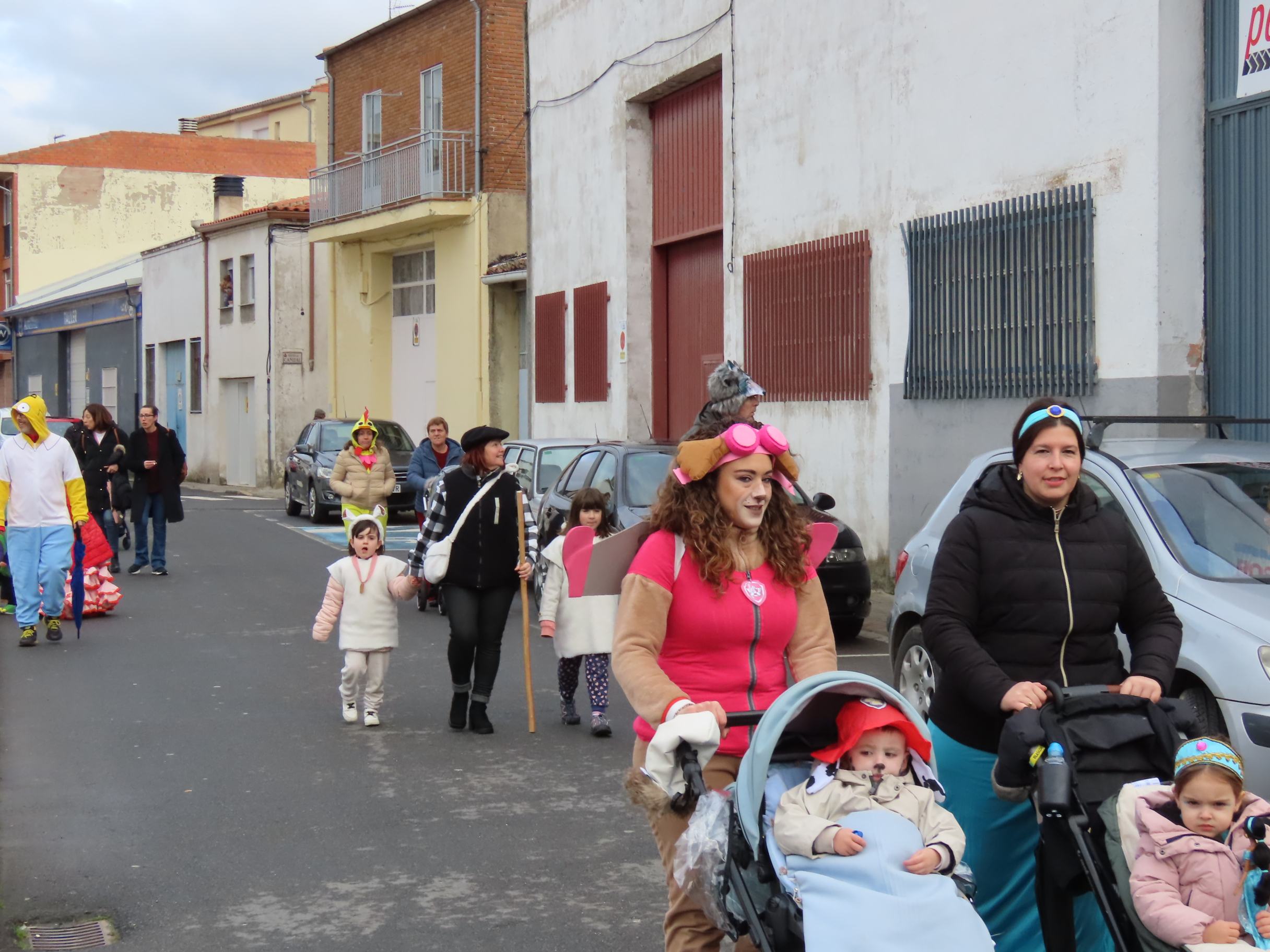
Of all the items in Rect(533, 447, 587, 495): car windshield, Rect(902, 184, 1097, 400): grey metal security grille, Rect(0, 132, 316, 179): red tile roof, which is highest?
Rect(0, 132, 316, 179): red tile roof

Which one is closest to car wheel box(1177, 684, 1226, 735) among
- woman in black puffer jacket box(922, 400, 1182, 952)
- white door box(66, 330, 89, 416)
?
woman in black puffer jacket box(922, 400, 1182, 952)

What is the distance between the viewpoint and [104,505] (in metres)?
17.4

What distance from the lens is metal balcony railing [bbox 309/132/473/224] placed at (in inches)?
1187

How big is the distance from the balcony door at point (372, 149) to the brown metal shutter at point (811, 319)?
50.7 ft

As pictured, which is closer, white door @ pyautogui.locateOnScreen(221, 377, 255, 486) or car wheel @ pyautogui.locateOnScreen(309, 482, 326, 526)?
car wheel @ pyautogui.locateOnScreen(309, 482, 326, 526)

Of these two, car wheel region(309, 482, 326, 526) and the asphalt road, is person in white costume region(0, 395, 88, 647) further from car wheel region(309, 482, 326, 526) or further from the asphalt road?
car wheel region(309, 482, 326, 526)

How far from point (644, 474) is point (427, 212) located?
58.2ft

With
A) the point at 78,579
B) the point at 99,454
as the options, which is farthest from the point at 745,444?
the point at 99,454

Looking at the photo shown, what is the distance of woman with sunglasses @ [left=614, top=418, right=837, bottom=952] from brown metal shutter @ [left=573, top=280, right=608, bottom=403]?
1912 centimetres

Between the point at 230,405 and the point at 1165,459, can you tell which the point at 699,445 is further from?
the point at 230,405

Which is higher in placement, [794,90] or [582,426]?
[794,90]

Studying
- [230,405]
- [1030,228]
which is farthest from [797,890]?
[230,405]

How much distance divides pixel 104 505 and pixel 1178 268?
37.9 feet

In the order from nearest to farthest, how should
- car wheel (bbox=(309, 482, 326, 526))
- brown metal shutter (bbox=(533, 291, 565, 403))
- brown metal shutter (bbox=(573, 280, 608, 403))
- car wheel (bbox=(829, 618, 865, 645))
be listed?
car wheel (bbox=(829, 618, 865, 645)) < brown metal shutter (bbox=(573, 280, 608, 403)) < brown metal shutter (bbox=(533, 291, 565, 403)) < car wheel (bbox=(309, 482, 326, 526))
